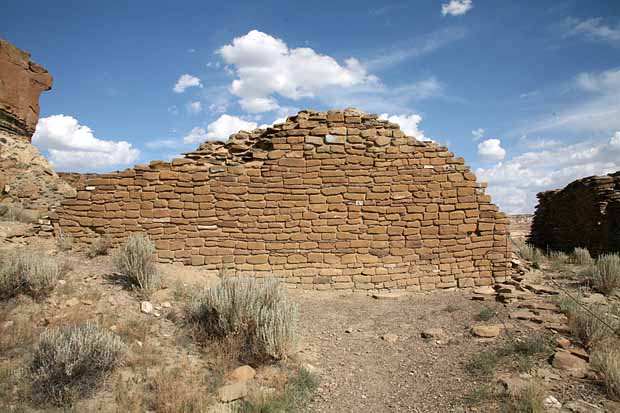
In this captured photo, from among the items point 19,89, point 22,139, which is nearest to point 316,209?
point 22,139

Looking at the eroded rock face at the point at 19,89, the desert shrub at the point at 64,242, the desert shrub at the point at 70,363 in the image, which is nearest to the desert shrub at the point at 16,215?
the desert shrub at the point at 64,242

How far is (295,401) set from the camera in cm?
354

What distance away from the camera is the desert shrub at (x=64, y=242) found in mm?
6561

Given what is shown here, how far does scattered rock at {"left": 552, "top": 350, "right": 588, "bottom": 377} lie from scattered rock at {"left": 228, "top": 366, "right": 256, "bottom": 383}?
3.08m

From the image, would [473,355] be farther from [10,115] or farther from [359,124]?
[10,115]

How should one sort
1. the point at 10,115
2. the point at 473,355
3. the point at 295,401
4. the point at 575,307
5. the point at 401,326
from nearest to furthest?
the point at 295,401
the point at 473,355
the point at 575,307
the point at 401,326
the point at 10,115

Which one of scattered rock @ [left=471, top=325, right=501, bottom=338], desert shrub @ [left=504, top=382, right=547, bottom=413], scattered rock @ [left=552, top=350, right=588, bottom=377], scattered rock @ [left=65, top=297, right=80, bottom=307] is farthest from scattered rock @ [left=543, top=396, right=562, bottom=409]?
scattered rock @ [left=65, top=297, right=80, bottom=307]

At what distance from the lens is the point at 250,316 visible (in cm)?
441

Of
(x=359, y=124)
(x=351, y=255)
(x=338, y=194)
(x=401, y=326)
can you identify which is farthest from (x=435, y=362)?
(x=359, y=124)

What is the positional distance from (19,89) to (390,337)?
1331 centimetres

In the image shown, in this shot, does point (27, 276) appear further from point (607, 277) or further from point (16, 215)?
point (607, 277)

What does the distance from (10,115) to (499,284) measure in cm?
1411

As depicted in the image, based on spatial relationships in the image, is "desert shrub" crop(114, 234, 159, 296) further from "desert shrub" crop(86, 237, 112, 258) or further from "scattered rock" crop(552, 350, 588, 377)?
"scattered rock" crop(552, 350, 588, 377)

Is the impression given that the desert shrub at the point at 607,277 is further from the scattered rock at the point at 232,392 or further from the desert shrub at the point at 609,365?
the scattered rock at the point at 232,392
